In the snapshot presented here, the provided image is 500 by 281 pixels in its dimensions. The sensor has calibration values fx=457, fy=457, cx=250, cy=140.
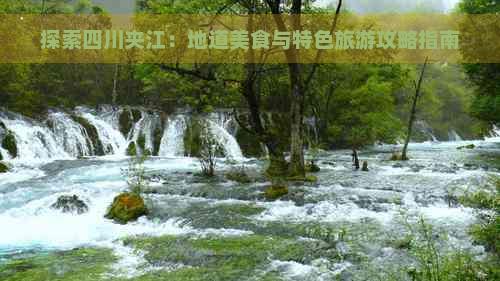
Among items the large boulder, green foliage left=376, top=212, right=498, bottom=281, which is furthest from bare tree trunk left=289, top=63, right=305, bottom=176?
the large boulder

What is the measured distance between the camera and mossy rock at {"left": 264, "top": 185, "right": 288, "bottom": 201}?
12.1 meters

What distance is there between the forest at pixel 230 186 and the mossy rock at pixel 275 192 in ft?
0.15

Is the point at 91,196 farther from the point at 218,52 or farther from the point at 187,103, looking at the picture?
the point at 187,103

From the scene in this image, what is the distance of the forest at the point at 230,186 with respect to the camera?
698cm

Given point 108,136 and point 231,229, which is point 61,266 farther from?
point 108,136

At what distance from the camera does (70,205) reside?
10.9 metres

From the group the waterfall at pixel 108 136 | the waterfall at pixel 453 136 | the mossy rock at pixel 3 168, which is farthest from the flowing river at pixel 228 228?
the waterfall at pixel 453 136

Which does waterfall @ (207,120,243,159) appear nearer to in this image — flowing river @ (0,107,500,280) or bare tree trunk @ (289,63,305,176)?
flowing river @ (0,107,500,280)

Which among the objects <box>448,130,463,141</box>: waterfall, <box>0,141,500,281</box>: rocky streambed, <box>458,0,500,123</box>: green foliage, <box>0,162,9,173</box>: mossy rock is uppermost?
<box>458,0,500,123</box>: green foliage

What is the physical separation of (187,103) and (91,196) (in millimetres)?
22856

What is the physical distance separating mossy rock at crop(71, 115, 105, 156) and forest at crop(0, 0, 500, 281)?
8 centimetres

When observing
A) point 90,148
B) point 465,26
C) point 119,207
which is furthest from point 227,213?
point 465,26

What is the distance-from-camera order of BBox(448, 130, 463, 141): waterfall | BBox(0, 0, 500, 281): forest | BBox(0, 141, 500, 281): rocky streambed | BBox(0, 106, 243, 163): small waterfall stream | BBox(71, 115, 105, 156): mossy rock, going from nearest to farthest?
BBox(0, 141, 500, 281): rocky streambed → BBox(0, 0, 500, 281): forest → BBox(0, 106, 243, 163): small waterfall stream → BBox(71, 115, 105, 156): mossy rock → BBox(448, 130, 463, 141): waterfall

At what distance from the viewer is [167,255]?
7.45 metres
